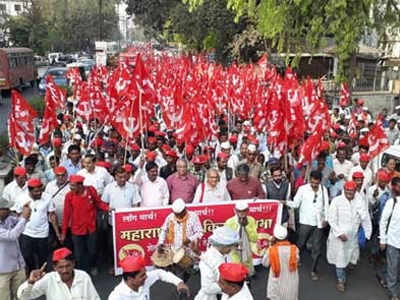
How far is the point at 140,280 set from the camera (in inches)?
146

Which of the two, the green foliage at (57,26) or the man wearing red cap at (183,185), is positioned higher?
the green foliage at (57,26)

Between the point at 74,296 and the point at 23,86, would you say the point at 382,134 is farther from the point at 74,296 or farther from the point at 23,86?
the point at 23,86

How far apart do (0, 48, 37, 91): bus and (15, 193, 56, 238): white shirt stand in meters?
22.5

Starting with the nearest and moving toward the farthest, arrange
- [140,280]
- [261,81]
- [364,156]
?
[140,280] → [364,156] → [261,81]

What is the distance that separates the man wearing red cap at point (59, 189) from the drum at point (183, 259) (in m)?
1.99

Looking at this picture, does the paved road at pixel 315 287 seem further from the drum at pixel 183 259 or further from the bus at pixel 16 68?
the bus at pixel 16 68

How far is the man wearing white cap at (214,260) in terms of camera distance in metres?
4.32

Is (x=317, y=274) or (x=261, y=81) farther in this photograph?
(x=261, y=81)

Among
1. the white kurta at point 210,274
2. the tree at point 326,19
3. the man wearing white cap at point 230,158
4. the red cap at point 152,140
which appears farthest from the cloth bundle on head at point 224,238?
the tree at point 326,19

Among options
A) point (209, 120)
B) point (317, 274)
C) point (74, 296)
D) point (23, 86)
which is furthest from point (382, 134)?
point (23, 86)

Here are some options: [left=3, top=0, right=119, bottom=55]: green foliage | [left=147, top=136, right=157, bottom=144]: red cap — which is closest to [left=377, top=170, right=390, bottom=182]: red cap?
[left=147, top=136, right=157, bottom=144]: red cap

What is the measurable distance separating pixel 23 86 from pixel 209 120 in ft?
84.9

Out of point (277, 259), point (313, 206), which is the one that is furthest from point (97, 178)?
point (277, 259)

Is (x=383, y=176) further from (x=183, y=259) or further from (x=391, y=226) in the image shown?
(x=183, y=259)
